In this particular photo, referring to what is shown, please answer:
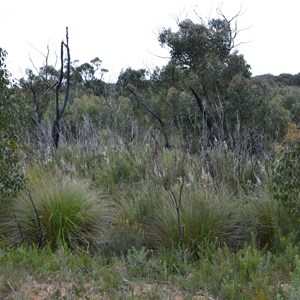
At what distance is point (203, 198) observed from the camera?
6.77 m

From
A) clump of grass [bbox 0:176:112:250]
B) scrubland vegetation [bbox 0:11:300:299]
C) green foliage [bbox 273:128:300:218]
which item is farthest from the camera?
clump of grass [bbox 0:176:112:250]

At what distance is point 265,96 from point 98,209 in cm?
984

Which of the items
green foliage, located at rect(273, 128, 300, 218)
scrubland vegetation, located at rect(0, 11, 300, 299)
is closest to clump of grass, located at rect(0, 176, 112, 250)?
scrubland vegetation, located at rect(0, 11, 300, 299)

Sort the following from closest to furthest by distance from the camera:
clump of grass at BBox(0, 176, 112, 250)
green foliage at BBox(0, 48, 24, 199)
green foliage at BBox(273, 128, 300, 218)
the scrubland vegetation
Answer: the scrubland vegetation, green foliage at BBox(273, 128, 300, 218), green foliage at BBox(0, 48, 24, 199), clump of grass at BBox(0, 176, 112, 250)

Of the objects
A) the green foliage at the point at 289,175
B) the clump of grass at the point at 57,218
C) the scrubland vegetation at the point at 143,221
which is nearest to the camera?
the scrubland vegetation at the point at 143,221

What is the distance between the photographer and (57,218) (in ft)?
23.0

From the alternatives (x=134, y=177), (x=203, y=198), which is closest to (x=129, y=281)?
(x=203, y=198)

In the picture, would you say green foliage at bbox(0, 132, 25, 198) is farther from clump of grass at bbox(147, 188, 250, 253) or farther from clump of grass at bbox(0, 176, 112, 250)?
clump of grass at bbox(147, 188, 250, 253)

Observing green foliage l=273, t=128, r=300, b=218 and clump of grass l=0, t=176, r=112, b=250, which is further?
clump of grass l=0, t=176, r=112, b=250

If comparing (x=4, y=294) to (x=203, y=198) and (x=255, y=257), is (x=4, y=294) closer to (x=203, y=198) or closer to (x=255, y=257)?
(x=255, y=257)

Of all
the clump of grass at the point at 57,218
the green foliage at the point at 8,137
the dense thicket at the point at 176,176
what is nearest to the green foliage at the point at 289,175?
the dense thicket at the point at 176,176

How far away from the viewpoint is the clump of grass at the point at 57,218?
692 cm

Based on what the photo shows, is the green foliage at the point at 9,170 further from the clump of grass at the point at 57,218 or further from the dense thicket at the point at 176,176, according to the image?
the clump of grass at the point at 57,218

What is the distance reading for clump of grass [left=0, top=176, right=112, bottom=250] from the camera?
692 cm
